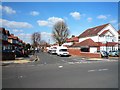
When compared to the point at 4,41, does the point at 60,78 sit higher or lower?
A: lower

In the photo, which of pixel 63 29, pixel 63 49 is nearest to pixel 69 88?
pixel 63 49

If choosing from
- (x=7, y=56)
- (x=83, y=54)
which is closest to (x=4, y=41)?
(x=7, y=56)

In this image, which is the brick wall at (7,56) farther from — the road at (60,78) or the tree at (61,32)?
the tree at (61,32)

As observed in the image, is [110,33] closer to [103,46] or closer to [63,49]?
[103,46]

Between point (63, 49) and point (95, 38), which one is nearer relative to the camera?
point (63, 49)

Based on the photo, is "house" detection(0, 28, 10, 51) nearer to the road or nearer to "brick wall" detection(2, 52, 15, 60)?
"brick wall" detection(2, 52, 15, 60)

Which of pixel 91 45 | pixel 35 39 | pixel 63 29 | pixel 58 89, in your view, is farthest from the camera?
pixel 35 39

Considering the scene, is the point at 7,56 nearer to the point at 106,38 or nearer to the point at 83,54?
the point at 83,54

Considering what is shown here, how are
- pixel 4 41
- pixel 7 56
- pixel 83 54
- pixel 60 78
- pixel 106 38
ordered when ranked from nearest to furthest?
pixel 60 78 → pixel 7 56 → pixel 4 41 → pixel 83 54 → pixel 106 38

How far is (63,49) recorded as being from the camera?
46.8 meters

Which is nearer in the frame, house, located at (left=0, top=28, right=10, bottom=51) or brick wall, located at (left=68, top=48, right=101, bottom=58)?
brick wall, located at (left=68, top=48, right=101, bottom=58)

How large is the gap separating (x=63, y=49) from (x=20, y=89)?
126 feet

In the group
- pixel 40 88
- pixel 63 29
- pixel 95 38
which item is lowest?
pixel 40 88

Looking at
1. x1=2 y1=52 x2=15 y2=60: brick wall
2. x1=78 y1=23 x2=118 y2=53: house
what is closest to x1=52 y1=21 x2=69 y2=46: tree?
x1=78 y1=23 x2=118 y2=53: house
